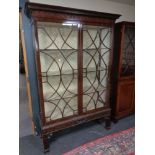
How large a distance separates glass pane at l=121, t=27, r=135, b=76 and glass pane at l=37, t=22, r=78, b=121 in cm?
100

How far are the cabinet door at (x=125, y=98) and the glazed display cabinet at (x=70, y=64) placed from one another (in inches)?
13.2

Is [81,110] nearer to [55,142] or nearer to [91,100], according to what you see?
[91,100]

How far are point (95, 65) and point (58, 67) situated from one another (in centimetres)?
61

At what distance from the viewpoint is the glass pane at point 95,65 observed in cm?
218

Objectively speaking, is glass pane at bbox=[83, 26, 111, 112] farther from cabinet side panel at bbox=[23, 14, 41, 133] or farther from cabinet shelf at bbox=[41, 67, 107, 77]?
cabinet side panel at bbox=[23, 14, 41, 133]

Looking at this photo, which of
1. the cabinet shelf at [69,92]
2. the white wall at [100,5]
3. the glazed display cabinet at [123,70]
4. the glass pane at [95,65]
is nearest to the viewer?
the cabinet shelf at [69,92]

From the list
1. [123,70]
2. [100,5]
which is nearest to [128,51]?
[123,70]

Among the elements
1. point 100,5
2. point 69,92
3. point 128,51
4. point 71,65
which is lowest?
point 69,92

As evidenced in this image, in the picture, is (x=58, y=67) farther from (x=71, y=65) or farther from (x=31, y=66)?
(x=31, y=66)

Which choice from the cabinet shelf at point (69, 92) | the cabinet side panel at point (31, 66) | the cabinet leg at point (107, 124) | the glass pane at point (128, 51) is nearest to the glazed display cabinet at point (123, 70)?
the glass pane at point (128, 51)

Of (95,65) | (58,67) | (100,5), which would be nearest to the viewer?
(58,67)

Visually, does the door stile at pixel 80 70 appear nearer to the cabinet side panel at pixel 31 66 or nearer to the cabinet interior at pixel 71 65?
the cabinet interior at pixel 71 65

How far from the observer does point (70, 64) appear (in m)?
2.13
